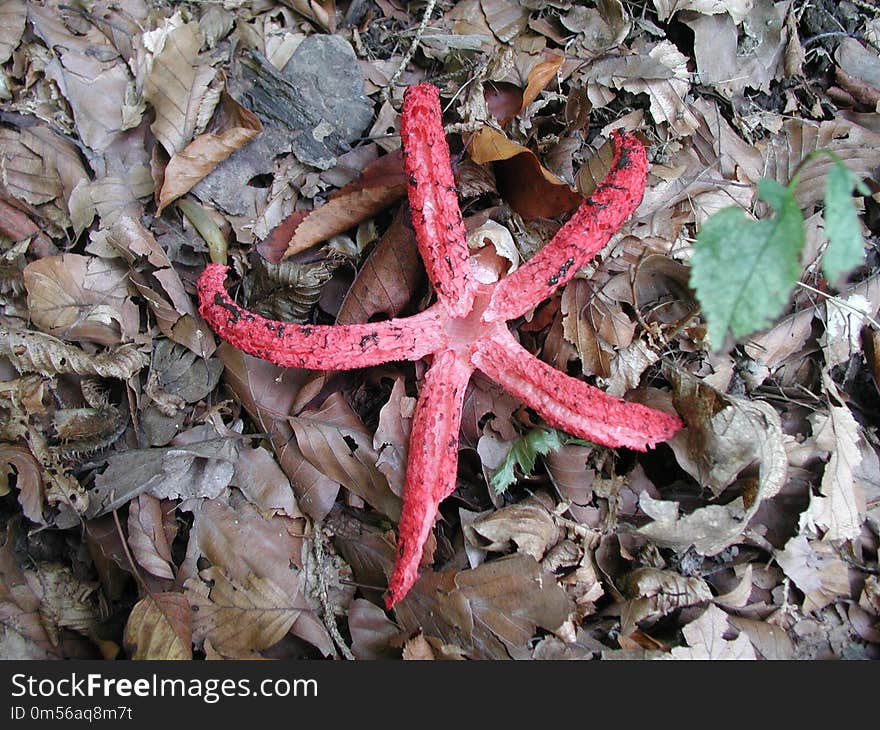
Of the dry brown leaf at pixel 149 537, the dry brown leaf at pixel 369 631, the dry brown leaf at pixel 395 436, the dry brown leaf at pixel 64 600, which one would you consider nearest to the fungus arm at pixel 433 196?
the dry brown leaf at pixel 395 436

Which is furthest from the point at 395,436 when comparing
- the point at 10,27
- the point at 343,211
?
A: the point at 10,27

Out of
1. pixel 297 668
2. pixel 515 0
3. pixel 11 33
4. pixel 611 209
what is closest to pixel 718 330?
pixel 611 209

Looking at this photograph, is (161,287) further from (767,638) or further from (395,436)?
(767,638)

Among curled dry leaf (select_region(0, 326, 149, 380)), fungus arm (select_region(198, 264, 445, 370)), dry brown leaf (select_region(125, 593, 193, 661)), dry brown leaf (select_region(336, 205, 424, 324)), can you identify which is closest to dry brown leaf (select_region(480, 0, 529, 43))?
dry brown leaf (select_region(336, 205, 424, 324))

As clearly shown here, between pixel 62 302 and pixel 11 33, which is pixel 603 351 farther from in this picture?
pixel 11 33

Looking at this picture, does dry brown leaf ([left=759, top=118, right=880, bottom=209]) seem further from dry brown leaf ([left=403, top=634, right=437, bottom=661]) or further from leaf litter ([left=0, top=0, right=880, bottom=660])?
dry brown leaf ([left=403, top=634, right=437, bottom=661])

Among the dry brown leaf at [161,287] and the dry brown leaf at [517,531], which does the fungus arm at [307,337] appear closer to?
the dry brown leaf at [161,287]
